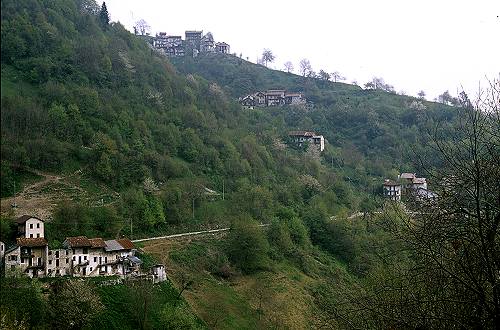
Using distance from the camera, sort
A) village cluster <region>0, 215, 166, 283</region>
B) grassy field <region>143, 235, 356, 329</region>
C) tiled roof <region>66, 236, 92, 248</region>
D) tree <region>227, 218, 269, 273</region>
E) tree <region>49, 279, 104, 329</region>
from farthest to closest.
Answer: tree <region>227, 218, 269, 273</region>, grassy field <region>143, 235, 356, 329</region>, tiled roof <region>66, 236, 92, 248</region>, village cluster <region>0, 215, 166, 283</region>, tree <region>49, 279, 104, 329</region>

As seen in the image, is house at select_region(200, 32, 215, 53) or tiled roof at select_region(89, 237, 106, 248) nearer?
tiled roof at select_region(89, 237, 106, 248)

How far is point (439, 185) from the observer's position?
5980mm

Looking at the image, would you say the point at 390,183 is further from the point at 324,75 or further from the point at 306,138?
the point at 324,75

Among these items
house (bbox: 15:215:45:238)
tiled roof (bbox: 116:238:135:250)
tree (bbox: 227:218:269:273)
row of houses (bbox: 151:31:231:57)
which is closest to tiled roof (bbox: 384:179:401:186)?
tree (bbox: 227:218:269:273)

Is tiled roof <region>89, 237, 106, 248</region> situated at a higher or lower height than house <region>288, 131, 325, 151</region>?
lower

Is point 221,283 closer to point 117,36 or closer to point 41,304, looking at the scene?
point 41,304

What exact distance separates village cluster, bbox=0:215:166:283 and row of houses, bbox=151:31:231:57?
6924cm

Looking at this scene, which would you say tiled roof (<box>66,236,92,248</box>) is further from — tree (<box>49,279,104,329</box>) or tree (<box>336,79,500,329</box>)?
tree (<box>336,79,500,329</box>)

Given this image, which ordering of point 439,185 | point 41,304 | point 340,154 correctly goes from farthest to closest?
point 340,154 → point 41,304 → point 439,185

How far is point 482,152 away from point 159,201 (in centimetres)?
2607

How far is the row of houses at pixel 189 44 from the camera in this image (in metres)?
88.8

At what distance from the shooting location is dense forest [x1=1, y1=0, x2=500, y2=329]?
12094mm

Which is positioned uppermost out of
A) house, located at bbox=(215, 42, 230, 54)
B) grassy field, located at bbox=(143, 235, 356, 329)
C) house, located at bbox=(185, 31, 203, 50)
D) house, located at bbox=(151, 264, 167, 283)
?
house, located at bbox=(185, 31, 203, 50)

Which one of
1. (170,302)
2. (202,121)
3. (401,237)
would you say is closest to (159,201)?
(170,302)
